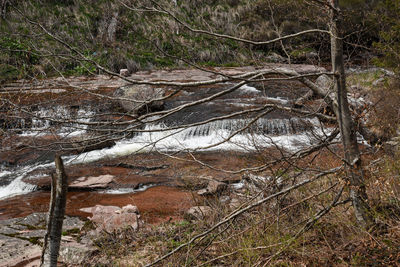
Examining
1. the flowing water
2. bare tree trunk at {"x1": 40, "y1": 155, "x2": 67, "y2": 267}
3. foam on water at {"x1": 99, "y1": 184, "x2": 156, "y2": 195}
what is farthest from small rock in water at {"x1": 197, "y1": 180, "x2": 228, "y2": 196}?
bare tree trunk at {"x1": 40, "y1": 155, "x2": 67, "y2": 267}

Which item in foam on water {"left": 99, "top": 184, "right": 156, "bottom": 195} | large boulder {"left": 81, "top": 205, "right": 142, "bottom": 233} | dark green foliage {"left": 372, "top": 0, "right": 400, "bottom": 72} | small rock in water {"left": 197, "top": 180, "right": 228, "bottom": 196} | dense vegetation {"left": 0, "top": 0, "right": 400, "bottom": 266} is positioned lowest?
foam on water {"left": 99, "top": 184, "right": 156, "bottom": 195}

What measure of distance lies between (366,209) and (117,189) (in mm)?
5368

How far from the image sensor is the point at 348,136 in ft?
8.74

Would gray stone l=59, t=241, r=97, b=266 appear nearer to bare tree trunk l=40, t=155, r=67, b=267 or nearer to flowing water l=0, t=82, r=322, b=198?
bare tree trunk l=40, t=155, r=67, b=267

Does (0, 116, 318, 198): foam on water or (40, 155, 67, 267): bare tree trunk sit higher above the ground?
(40, 155, 67, 267): bare tree trunk

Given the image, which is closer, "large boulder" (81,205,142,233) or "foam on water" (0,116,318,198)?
"large boulder" (81,205,142,233)

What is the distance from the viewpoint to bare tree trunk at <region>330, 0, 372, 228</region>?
101 inches

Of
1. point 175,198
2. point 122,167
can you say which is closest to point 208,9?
point 122,167

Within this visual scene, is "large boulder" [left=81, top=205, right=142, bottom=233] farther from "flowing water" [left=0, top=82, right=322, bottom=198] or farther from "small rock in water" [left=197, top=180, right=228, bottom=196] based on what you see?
"flowing water" [left=0, top=82, right=322, bottom=198]

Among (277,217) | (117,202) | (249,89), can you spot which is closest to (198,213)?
(277,217)

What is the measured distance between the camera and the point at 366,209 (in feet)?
8.71

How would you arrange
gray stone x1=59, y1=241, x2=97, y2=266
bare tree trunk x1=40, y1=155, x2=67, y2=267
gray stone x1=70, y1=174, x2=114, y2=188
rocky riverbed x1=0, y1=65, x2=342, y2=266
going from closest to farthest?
1. bare tree trunk x1=40, y1=155, x2=67, y2=267
2. gray stone x1=59, y1=241, x2=97, y2=266
3. rocky riverbed x1=0, y1=65, x2=342, y2=266
4. gray stone x1=70, y1=174, x2=114, y2=188

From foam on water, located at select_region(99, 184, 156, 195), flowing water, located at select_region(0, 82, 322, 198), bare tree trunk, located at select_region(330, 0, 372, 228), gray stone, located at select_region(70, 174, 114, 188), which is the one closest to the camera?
bare tree trunk, located at select_region(330, 0, 372, 228)

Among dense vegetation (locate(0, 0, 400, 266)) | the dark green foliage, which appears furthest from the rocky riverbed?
the dark green foliage
